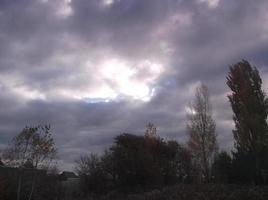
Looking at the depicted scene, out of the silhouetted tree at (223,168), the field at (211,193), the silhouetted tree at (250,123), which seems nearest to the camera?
the field at (211,193)

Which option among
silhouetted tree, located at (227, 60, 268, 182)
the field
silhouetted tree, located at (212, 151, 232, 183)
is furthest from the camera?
silhouetted tree, located at (212, 151, 232, 183)

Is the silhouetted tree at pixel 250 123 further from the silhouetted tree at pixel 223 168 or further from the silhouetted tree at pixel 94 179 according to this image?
the silhouetted tree at pixel 94 179

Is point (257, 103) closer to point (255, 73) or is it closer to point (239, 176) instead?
point (255, 73)

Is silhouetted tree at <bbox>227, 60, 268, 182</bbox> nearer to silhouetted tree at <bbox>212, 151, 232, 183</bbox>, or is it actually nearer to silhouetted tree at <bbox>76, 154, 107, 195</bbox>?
silhouetted tree at <bbox>212, 151, 232, 183</bbox>

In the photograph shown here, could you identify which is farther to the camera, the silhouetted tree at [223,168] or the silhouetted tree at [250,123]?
the silhouetted tree at [223,168]

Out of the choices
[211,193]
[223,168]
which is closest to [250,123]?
[223,168]

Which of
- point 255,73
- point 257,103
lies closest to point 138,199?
point 257,103

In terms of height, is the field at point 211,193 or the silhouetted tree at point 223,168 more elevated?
the silhouetted tree at point 223,168

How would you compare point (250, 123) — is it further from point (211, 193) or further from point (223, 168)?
point (211, 193)

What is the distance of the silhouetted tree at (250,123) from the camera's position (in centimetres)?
3756

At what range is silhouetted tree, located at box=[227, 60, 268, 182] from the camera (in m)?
37.6

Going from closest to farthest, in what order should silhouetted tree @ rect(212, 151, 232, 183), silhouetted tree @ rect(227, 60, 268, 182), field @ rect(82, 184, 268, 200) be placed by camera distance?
field @ rect(82, 184, 268, 200) → silhouetted tree @ rect(227, 60, 268, 182) → silhouetted tree @ rect(212, 151, 232, 183)

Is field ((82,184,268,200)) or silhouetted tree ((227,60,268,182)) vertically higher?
silhouetted tree ((227,60,268,182))

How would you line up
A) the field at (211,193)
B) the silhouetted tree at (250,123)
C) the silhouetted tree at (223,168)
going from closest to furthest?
1. the field at (211,193)
2. the silhouetted tree at (250,123)
3. the silhouetted tree at (223,168)
